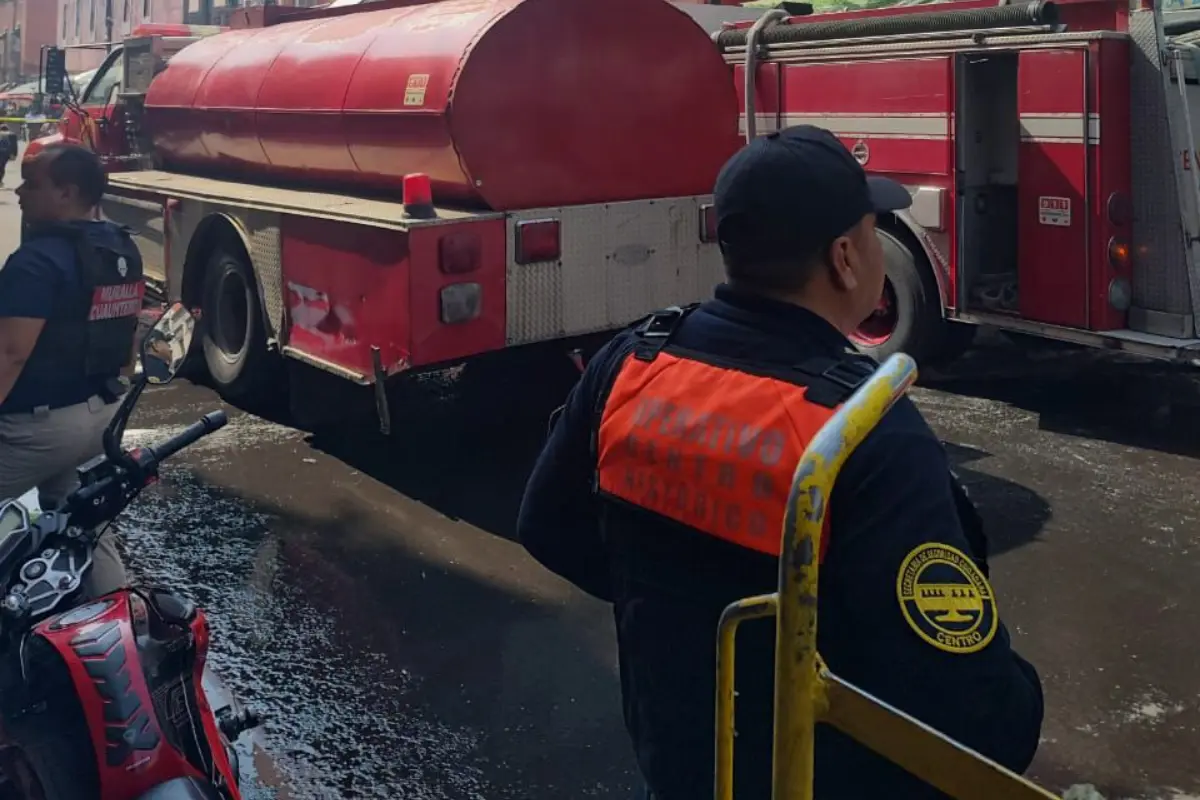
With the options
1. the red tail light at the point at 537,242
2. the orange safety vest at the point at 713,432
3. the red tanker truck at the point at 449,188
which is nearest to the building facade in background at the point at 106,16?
the red tanker truck at the point at 449,188

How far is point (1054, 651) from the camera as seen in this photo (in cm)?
449

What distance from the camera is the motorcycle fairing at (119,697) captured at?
2.70 m

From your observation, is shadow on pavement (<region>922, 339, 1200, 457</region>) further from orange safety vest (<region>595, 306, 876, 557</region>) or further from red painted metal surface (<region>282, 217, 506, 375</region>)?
orange safety vest (<region>595, 306, 876, 557</region>)

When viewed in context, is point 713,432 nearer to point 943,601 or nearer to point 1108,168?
point 943,601

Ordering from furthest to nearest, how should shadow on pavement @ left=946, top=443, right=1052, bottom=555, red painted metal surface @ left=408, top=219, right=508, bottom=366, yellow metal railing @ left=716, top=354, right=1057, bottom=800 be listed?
red painted metal surface @ left=408, top=219, right=508, bottom=366
shadow on pavement @ left=946, top=443, right=1052, bottom=555
yellow metal railing @ left=716, top=354, right=1057, bottom=800

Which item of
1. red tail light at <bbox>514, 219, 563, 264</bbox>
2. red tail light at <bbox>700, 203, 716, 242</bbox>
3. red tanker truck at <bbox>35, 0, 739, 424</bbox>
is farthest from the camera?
red tail light at <bbox>700, 203, 716, 242</bbox>

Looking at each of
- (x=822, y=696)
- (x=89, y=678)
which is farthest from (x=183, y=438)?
(x=822, y=696)

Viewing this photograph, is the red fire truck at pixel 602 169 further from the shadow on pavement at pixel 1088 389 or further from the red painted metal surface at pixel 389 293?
the shadow on pavement at pixel 1088 389

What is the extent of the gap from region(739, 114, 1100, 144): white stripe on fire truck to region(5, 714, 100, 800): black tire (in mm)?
6011

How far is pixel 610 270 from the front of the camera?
669cm

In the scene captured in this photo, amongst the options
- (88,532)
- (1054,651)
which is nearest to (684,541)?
(88,532)

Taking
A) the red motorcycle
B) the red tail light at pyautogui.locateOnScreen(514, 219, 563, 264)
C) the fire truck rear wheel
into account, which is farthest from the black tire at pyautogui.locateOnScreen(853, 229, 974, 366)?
the red motorcycle

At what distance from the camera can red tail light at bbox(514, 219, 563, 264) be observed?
622 cm

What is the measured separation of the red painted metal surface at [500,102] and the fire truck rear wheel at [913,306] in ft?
5.60
